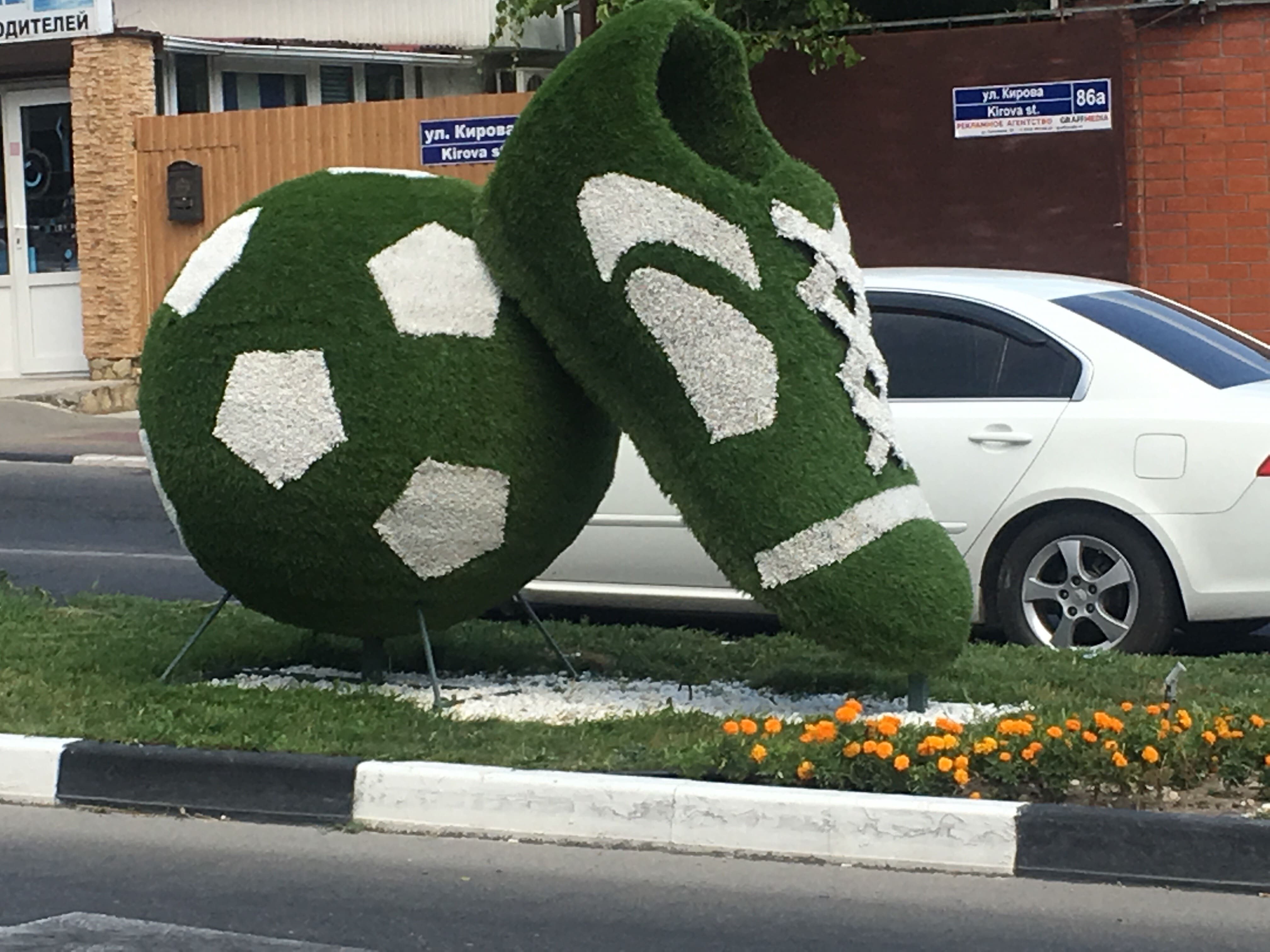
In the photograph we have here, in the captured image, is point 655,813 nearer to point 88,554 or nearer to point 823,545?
point 823,545

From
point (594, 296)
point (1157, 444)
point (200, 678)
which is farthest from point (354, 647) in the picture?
point (1157, 444)

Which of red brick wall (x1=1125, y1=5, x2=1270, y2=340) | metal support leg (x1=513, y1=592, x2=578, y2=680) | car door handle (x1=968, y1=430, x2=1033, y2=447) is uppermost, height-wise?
red brick wall (x1=1125, y1=5, x2=1270, y2=340)

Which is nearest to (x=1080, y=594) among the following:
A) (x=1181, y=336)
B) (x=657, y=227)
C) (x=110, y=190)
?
(x=1181, y=336)

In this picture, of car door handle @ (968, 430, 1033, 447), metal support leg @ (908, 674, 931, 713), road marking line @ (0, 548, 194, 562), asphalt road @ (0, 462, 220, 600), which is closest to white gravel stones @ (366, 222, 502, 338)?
metal support leg @ (908, 674, 931, 713)

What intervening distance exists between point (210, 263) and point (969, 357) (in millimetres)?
3125

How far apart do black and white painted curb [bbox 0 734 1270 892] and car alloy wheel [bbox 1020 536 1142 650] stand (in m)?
2.41

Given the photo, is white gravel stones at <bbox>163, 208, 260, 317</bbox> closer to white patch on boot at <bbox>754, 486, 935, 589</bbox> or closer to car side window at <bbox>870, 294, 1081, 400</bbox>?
white patch on boot at <bbox>754, 486, 935, 589</bbox>

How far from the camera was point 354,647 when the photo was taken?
745cm

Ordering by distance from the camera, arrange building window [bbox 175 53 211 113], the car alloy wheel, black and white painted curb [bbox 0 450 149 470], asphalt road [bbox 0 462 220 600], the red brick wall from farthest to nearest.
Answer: building window [bbox 175 53 211 113], black and white painted curb [bbox 0 450 149 470], the red brick wall, asphalt road [bbox 0 462 220 600], the car alloy wheel

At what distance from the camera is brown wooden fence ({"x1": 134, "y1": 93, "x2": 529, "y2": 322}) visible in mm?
17000

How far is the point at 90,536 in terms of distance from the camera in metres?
11.6

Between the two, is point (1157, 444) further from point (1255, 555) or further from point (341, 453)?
point (341, 453)

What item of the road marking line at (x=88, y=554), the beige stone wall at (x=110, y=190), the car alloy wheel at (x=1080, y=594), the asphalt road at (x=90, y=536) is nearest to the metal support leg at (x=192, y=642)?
the asphalt road at (x=90, y=536)

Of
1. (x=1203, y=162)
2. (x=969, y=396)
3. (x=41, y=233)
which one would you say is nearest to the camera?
(x=969, y=396)
